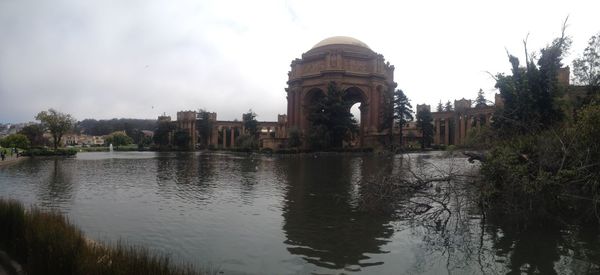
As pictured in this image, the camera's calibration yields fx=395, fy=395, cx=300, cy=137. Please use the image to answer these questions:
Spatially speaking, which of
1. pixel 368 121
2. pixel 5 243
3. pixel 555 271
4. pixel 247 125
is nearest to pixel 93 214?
pixel 5 243

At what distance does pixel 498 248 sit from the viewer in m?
7.66

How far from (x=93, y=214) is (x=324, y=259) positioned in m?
7.12

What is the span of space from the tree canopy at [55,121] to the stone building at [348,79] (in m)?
29.8

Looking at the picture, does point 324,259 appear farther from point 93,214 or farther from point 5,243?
point 93,214

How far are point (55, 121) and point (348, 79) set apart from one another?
39.5 metres

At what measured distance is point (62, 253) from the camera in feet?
17.3

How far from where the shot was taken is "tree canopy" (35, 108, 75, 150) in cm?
5028

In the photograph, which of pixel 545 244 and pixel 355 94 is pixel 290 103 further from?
pixel 545 244

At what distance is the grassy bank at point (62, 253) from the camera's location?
483 centimetres

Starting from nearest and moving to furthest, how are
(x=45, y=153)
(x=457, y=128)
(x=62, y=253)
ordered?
1. (x=62, y=253)
2. (x=45, y=153)
3. (x=457, y=128)

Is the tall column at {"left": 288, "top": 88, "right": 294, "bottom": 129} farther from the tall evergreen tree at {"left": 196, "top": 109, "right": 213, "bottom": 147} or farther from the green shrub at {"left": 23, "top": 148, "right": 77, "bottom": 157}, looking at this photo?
the tall evergreen tree at {"left": 196, "top": 109, "right": 213, "bottom": 147}

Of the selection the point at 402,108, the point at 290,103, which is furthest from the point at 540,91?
the point at 290,103

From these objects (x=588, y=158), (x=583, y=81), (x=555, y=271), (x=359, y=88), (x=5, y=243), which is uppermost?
(x=359, y=88)

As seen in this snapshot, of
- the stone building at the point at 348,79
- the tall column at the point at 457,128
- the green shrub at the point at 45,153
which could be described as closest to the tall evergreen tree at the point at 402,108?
the stone building at the point at 348,79
